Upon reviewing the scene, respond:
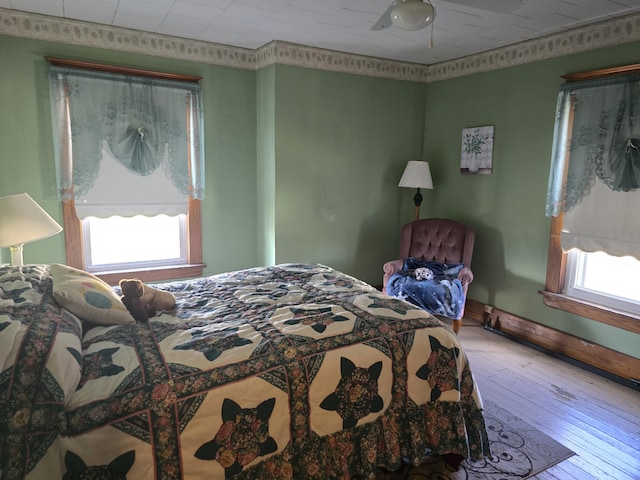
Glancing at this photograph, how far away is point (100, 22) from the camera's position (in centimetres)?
339

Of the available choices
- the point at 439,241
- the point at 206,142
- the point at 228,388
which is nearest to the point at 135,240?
the point at 206,142

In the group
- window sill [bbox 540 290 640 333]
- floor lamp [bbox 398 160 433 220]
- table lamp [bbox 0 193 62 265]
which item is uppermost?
floor lamp [bbox 398 160 433 220]

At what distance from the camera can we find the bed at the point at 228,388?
1.40 metres

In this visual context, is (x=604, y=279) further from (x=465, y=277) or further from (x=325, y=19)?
(x=325, y=19)

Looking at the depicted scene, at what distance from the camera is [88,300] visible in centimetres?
193

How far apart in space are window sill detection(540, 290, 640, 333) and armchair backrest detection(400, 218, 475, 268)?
2.45 feet

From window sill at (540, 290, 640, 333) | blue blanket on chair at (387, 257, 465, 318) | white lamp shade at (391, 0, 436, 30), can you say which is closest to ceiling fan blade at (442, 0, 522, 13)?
white lamp shade at (391, 0, 436, 30)

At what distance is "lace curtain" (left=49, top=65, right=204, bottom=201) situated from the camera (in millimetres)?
3430

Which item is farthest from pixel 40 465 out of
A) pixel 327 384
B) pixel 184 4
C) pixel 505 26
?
pixel 505 26

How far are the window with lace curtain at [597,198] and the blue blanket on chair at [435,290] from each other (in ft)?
2.45

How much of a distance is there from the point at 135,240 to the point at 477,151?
10.9 feet

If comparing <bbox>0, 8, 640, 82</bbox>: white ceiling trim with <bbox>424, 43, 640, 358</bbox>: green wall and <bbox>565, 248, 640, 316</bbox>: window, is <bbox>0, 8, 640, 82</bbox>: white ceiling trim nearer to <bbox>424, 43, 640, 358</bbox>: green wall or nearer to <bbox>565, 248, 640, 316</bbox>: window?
<bbox>424, 43, 640, 358</bbox>: green wall

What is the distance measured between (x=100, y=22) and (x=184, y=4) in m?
0.89

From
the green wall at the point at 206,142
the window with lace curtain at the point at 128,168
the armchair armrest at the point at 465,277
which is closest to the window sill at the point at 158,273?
the window with lace curtain at the point at 128,168
